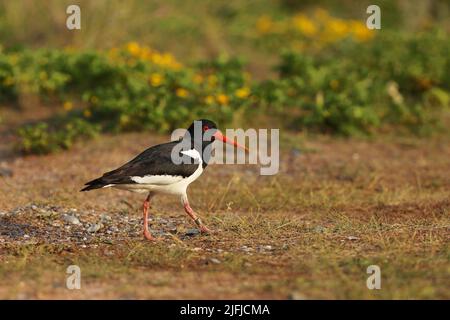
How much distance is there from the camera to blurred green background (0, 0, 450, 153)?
10.4m

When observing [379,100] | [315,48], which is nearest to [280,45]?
[315,48]

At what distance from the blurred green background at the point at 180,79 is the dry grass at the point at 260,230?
1.31ft

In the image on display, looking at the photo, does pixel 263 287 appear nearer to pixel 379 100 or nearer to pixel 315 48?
pixel 379 100

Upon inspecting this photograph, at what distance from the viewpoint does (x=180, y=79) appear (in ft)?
34.3

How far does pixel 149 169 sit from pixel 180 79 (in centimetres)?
399

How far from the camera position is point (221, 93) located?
10469 millimetres

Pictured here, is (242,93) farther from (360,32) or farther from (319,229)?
(360,32)

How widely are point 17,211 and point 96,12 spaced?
5583mm

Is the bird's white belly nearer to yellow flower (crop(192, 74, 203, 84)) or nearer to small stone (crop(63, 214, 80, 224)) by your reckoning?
small stone (crop(63, 214, 80, 224))

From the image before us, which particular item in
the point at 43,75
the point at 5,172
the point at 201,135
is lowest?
the point at 5,172

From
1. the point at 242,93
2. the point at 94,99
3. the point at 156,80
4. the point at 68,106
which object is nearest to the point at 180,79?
the point at 156,80

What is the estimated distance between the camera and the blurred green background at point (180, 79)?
10.4m

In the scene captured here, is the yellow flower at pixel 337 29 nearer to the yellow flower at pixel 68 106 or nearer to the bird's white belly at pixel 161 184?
the yellow flower at pixel 68 106
